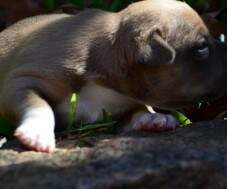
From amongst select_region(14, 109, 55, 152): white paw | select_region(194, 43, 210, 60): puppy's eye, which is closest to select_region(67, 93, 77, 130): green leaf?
select_region(14, 109, 55, 152): white paw

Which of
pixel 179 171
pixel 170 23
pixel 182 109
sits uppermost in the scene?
pixel 170 23

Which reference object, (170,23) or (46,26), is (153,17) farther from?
(46,26)

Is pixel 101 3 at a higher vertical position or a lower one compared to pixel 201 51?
lower

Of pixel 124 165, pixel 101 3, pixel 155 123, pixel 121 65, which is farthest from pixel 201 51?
pixel 101 3

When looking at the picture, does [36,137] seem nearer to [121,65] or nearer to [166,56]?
[121,65]

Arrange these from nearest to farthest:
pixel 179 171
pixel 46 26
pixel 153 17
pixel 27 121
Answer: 1. pixel 179 171
2. pixel 27 121
3. pixel 153 17
4. pixel 46 26

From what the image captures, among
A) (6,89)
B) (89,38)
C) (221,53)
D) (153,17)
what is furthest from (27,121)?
(221,53)

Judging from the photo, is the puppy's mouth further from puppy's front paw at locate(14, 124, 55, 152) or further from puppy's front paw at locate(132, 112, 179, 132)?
puppy's front paw at locate(14, 124, 55, 152)
